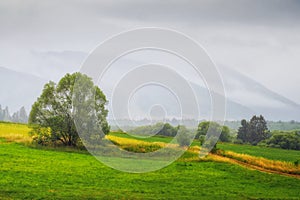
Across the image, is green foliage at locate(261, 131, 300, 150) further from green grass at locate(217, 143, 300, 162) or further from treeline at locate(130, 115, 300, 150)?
green grass at locate(217, 143, 300, 162)

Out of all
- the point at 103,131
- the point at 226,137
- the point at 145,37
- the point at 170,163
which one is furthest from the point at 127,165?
the point at 226,137

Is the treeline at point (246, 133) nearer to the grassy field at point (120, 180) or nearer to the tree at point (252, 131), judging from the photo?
the tree at point (252, 131)

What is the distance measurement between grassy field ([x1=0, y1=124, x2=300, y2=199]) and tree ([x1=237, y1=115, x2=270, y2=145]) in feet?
200

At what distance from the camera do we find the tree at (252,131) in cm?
9602

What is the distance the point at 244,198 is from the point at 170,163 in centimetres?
1106

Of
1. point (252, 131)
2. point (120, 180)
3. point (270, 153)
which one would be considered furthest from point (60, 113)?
point (252, 131)

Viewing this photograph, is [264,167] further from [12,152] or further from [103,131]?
[12,152]

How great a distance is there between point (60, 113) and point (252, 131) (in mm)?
65554

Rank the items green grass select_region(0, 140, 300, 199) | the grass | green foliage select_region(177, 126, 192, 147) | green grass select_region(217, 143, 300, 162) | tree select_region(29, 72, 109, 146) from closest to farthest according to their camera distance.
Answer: green grass select_region(0, 140, 300, 199)
green foliage select_region(177, 126, 192, 147)
the grass
tree select_region(29, 72, 109, 146)
green grass select_region(217, 143, 300, 162)

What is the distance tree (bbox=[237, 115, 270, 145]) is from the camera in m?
96.0

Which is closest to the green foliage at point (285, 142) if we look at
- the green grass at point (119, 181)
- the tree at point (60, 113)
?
the green grass at point (119, 181)

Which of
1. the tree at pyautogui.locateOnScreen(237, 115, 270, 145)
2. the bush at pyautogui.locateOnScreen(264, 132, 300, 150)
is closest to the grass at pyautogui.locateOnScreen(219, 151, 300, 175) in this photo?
the bush at pyautogui.locateOnScreen(264, 132, 300, 150)

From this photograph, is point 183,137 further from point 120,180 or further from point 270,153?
point 270,153

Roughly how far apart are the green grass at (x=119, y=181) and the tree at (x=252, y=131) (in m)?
61.6
